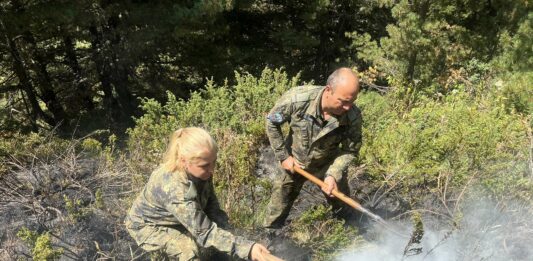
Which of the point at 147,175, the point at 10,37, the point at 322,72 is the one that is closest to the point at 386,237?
the point at 147,175

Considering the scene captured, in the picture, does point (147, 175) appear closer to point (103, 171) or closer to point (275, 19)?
point (103, 171)

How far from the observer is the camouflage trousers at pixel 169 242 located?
9.07ft

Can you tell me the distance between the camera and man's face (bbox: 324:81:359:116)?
3.02m

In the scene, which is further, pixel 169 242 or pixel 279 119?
pixel 279 119

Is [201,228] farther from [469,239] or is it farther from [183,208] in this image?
[469,239]

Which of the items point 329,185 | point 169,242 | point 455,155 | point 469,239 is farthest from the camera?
point 455,155

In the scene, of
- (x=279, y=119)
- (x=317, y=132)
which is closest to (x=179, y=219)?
(x=279, y=119)

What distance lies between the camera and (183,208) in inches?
100.0

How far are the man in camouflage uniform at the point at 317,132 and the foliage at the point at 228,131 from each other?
56cm

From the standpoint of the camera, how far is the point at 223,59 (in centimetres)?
952

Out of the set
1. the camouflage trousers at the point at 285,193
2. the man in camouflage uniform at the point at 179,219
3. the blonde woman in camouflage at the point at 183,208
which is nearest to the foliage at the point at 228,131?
the camouflage trousers at the point at 285,193

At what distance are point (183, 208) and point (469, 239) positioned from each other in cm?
254

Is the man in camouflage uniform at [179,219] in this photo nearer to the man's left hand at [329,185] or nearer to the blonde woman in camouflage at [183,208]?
the blonde woman in camouflage at [183,208]

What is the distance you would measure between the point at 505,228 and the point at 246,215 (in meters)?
2.23
